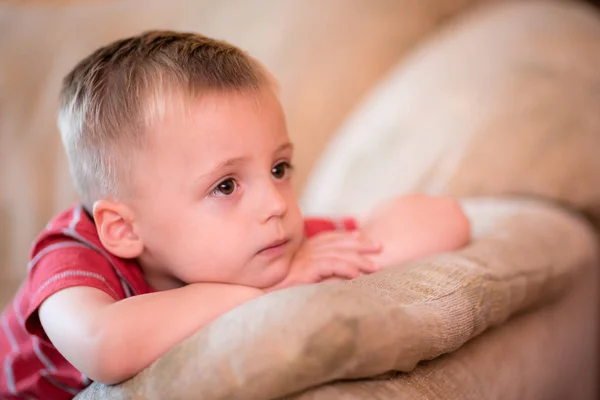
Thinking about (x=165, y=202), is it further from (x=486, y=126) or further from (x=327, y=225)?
(x=486, y=126)

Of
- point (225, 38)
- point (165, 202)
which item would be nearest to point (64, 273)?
point (165, 202)

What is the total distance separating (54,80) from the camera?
67.6 inches

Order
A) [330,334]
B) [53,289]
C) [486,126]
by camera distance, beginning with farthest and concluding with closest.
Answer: [486,126], [53,289], [330,334]

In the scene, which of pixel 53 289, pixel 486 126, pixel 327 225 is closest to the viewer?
pixel 53 289

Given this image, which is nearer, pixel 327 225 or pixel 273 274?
pixel 273 274

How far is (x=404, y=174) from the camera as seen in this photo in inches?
50.6

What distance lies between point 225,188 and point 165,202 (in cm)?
7

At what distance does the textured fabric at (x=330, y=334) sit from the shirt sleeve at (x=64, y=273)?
12 cm

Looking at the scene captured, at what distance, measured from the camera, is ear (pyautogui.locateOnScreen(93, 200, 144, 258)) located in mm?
833

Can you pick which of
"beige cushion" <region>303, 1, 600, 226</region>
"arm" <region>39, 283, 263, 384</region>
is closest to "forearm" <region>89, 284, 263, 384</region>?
"arm" <region>39, 283, 263, 384</region>

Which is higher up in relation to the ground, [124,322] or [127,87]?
[127,87]

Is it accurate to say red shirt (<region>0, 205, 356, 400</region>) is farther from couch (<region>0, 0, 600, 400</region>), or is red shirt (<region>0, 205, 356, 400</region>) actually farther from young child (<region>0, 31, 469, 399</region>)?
couch (<region>0, 0, 600, 400</region>)

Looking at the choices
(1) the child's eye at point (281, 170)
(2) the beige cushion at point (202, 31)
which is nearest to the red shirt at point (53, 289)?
(1) the child's eye at point (281, 170)

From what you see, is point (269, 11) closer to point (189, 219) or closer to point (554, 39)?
point (554, 39)
